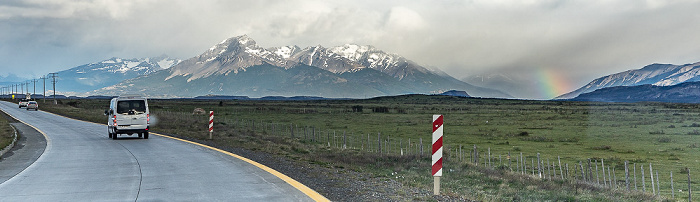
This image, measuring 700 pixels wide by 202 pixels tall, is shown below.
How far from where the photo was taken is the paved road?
10469mm

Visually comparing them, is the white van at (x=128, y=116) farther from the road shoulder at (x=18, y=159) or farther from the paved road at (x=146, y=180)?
the paved road at (x=146, y=180)

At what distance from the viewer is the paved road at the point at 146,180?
10.5 m

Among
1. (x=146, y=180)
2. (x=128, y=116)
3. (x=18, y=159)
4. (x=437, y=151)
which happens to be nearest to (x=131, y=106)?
(x=128, y=116)

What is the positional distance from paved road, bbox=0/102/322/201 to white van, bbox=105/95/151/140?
8537 mm

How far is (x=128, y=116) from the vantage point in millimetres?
28656

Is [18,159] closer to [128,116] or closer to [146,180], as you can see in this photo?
[146,180]

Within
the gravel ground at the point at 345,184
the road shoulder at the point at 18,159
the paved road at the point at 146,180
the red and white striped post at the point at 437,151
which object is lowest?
the gravel ground at the point at 345,184

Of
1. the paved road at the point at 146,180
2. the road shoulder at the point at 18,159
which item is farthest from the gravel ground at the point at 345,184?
the road shoulder at the point at 18,159

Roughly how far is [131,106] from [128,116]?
633 mm

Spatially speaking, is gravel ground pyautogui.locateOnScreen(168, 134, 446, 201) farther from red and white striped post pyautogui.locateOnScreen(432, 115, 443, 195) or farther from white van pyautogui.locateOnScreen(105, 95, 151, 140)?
white van pyautogui.locateOnScreen(105, 95, 151, 140)

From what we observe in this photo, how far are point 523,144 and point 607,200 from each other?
2733 centimetres

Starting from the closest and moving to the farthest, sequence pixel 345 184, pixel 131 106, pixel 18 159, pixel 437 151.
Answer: pixel 437 151
pixel 345 184
pixel 18 159
pixel 131 106

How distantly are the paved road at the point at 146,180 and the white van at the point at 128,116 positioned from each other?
854cm

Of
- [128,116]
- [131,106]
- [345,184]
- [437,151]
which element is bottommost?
[345,184]
